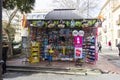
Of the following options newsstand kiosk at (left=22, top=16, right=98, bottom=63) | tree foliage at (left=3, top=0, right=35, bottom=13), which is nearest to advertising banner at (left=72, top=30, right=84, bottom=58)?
newsstand kiosk at (left=22, top=16, right=98, bottom=63)

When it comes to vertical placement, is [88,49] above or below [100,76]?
above

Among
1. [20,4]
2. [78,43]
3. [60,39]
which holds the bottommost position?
[78,43]

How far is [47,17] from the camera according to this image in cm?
1864

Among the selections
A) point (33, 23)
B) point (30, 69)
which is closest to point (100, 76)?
point (30, 69)

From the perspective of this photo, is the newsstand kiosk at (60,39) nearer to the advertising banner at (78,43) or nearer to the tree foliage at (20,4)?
the advertising banner at (78,43)

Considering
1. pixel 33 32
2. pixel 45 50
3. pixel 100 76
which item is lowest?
pixel 100 76

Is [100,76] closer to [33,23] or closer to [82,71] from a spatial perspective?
[82,71]

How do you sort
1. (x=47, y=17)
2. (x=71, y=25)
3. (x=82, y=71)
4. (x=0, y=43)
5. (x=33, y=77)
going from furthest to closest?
(x=47, y=17), (x=71, y=25), (x=82, y=71), (x=33, y=77), (x=0, y=43)

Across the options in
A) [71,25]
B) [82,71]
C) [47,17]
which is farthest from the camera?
[47,17]

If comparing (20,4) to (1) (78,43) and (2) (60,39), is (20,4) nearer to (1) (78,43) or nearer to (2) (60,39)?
(2) (60,39)

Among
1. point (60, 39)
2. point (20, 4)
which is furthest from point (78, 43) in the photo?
point (20, 4)

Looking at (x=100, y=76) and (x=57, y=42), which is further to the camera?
(x=57, y=42)

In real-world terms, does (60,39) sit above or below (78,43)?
above

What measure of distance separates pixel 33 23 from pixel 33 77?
5.65 meters
